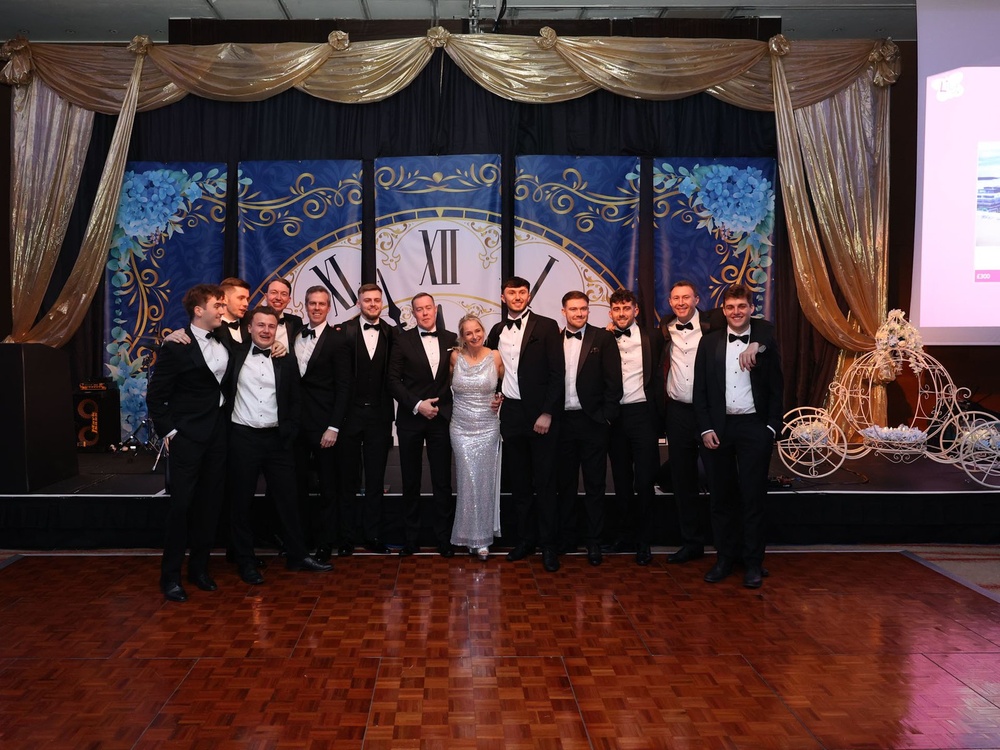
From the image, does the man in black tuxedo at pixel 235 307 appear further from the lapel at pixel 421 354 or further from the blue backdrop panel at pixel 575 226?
the blue backdrop panel at pixel 575 226

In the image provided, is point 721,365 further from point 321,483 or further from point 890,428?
point 890,428

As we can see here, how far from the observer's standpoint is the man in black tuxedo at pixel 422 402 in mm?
4914

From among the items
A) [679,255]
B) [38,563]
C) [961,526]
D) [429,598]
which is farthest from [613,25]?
[38,563]

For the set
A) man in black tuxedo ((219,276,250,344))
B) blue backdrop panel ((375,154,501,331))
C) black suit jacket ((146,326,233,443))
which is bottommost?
black suit jacket ((146,326,233,443))

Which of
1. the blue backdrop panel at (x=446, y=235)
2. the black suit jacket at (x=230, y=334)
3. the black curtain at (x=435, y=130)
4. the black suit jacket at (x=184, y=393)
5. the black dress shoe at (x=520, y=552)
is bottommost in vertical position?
the black dress shoe at (x=520, y=552)

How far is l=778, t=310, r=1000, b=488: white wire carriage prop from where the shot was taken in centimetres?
590

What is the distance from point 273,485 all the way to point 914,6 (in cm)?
664

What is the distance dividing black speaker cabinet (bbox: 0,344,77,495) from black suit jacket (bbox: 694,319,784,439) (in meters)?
3.94

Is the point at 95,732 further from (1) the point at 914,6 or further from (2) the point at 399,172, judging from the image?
(1) the point at 914,6

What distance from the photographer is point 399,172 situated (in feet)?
24.0

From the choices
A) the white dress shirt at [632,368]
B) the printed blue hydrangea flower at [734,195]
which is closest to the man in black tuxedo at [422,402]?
the white dress shirt at [632,368]

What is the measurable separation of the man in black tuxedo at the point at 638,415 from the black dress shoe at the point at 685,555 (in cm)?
14

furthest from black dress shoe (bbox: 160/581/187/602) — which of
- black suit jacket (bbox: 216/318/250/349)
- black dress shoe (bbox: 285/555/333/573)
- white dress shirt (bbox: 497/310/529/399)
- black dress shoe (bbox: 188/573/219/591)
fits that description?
white dress shirt (bbox: 497/310/529/399)

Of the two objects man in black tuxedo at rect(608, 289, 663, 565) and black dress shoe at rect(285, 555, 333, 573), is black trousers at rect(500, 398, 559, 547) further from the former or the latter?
black dress shoe at rect(285, 555, 333, 573)
